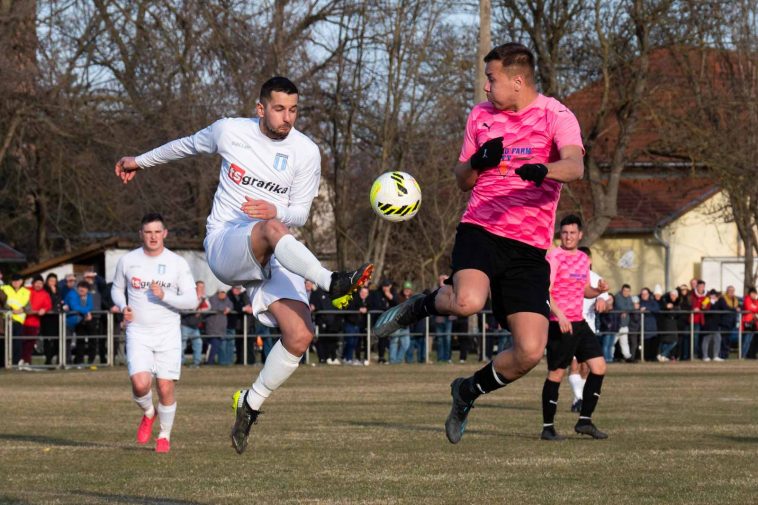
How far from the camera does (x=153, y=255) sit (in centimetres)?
1318

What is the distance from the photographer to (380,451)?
40.3ft

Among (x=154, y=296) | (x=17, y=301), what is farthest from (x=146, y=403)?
(x=17, y=301)

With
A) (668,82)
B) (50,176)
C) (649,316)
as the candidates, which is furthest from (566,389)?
(50,176)

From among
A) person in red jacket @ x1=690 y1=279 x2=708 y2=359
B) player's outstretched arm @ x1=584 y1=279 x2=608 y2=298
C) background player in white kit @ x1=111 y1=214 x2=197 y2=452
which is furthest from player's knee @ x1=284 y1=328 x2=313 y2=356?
person in red jacket @ x1=690 y1=279 x2=708 y2=359

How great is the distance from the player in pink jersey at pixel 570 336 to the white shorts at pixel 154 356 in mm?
3697

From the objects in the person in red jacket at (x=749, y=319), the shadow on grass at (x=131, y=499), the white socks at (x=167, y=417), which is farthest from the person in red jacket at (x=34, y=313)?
the shadow on grass at (x=131, y=499)

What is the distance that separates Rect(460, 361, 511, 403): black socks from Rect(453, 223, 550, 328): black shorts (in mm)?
399

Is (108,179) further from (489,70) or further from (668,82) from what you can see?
(489,70)

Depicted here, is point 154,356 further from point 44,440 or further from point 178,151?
point 178,151

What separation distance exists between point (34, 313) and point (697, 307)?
1510 centimetres

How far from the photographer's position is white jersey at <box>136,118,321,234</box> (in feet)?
29.0

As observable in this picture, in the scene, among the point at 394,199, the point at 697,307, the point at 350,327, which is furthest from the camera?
the point at 697,307

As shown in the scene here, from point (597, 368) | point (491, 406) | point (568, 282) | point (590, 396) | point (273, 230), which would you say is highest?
point (273, 230)

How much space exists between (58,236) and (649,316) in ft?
62.0
